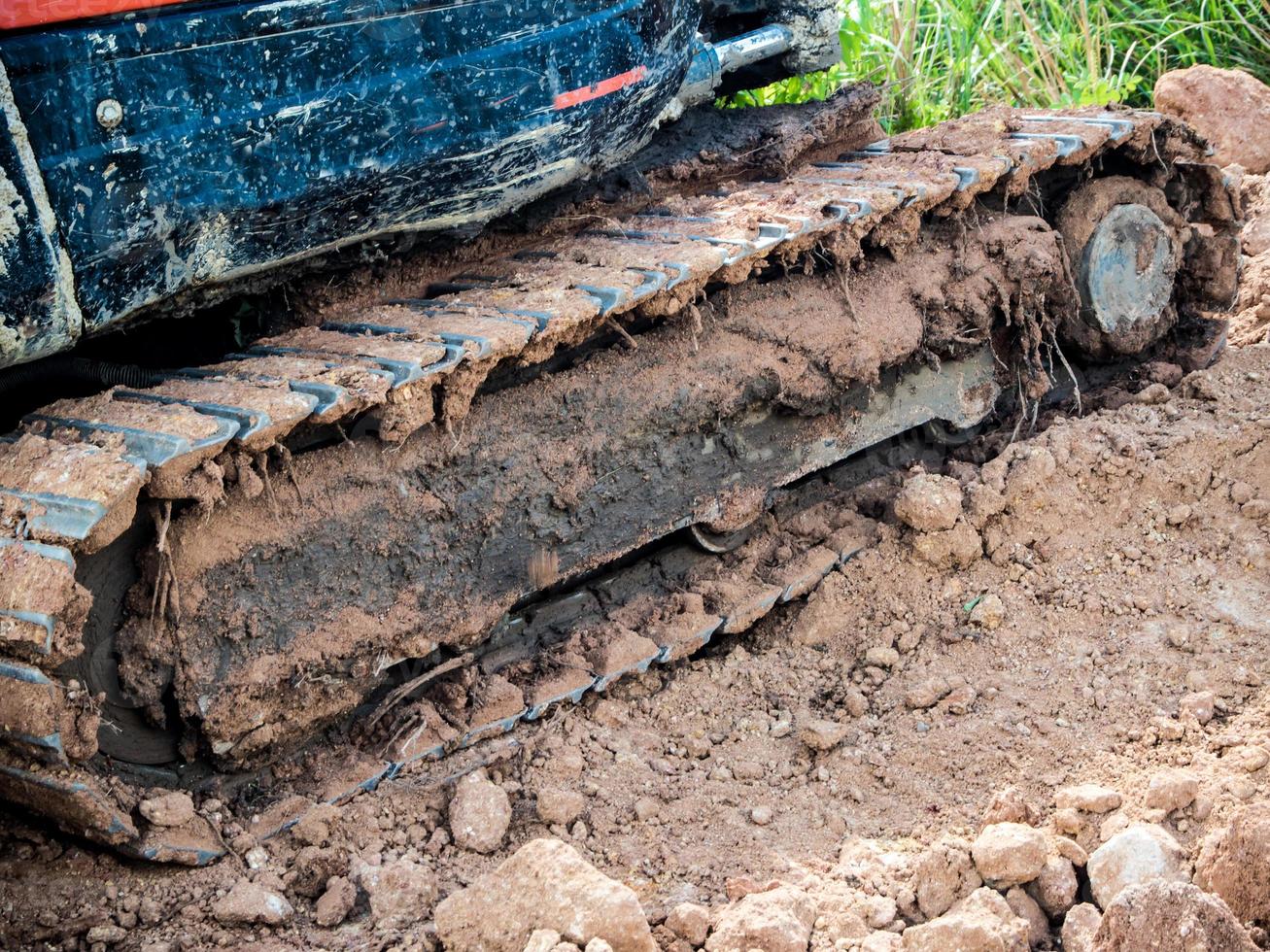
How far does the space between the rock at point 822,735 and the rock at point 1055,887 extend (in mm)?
788

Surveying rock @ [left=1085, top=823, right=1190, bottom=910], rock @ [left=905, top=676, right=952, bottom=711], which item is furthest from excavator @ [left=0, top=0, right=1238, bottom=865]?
rock @ [left=1085, top=823, right=1190, bottom=910]

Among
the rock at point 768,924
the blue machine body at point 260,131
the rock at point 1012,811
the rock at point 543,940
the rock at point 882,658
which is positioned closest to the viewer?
the rock at point 543,940

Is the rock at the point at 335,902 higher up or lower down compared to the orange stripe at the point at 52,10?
lower down

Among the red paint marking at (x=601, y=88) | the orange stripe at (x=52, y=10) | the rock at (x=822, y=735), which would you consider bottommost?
the rock at (x=822, y=735)

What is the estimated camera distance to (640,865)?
3.11 m

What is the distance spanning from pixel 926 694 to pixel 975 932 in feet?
3.90

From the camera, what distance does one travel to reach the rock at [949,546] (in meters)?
4.19

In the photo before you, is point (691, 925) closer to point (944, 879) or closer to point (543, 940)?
point (543, 940)

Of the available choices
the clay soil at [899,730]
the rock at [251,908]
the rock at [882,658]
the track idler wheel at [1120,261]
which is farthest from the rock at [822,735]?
the track idler wheel at [1120,261]

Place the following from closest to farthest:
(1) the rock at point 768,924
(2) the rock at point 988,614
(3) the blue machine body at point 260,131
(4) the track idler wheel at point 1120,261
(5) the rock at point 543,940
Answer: (5) the rock at point 543,940, (1) the rock at point 768,924, (3) the blue machine body at point 260,131, (2) the rock at point 988,614, (4) the track idler wheel at point 1120,261

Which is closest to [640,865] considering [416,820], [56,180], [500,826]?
[500,826]

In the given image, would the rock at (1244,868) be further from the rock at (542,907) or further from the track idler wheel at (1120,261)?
the track idler wheel at (1120,261)

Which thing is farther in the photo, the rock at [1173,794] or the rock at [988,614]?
the rock at [988,614]

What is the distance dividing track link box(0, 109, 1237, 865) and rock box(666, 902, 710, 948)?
3.10 feet
